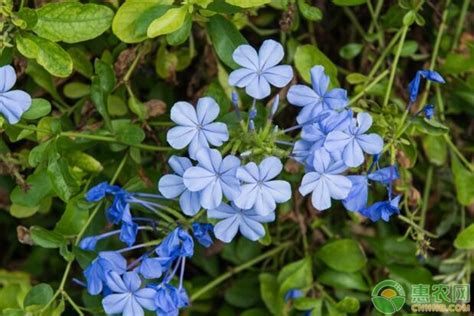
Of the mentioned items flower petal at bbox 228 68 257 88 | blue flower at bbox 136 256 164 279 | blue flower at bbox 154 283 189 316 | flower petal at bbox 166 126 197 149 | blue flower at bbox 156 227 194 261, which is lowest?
blue flower at bbox 154 283 189 316

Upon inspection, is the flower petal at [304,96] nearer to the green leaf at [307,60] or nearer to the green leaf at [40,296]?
the green leaf at [307,60]

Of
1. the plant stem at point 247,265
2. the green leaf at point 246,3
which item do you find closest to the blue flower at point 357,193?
the green leaf at point 246,3

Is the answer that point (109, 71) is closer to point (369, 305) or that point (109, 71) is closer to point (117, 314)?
point (117, 314)

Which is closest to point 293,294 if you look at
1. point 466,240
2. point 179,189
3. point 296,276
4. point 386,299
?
point 296,276

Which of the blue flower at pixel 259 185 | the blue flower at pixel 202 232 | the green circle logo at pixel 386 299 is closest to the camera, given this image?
the blue flower at pixel 259 185

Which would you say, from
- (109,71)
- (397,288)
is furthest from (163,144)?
(397,288)

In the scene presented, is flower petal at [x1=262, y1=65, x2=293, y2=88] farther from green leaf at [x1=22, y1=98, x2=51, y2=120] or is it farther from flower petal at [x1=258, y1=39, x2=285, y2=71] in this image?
green leaf at [x1=22, y1=98, x2=51, y2=120]

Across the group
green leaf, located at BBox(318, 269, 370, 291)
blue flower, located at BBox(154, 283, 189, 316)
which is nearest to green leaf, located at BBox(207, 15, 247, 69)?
blue flower, located at BBox(154, 283, 189, 316)

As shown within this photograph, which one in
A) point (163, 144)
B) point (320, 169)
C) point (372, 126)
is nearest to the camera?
point (320, 169)
